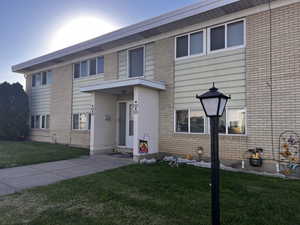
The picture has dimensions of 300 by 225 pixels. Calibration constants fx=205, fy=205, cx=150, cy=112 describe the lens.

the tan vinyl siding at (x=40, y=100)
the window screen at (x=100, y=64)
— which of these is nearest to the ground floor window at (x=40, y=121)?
the tan vinyl siding at (x=40, y=100)

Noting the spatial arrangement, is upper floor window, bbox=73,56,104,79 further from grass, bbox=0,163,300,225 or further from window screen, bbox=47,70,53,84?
grass, bbox=0,163,300,225

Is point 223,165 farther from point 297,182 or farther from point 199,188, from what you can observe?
point 199,188

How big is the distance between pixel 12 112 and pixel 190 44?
1277 cm

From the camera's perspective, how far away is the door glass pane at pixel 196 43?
7.65 meters

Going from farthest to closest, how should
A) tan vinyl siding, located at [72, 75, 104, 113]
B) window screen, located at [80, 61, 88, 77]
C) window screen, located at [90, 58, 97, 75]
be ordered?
window screen, located at [80, 61, 88, 77] → window screen, located at [90, 58, 97, 75] → tan vinyl siding, located at [72, 75, 104, 113]

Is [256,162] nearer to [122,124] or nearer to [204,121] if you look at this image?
[204,121]

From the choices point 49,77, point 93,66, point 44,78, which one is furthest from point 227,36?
point 44,78

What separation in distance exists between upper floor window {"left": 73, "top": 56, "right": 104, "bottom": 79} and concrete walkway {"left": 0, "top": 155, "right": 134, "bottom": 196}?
489 cm

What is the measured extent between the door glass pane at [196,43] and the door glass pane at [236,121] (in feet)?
8.44

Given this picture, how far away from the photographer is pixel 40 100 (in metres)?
14.1

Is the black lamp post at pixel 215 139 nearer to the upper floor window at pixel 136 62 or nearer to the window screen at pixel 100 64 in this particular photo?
the upper floor window at pixel 136 62

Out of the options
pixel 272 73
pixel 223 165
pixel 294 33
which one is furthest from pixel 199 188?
pixel 294 33

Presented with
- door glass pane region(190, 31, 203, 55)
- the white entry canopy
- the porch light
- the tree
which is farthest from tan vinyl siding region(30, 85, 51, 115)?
the porch light

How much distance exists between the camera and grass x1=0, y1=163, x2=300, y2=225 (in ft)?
10.3
